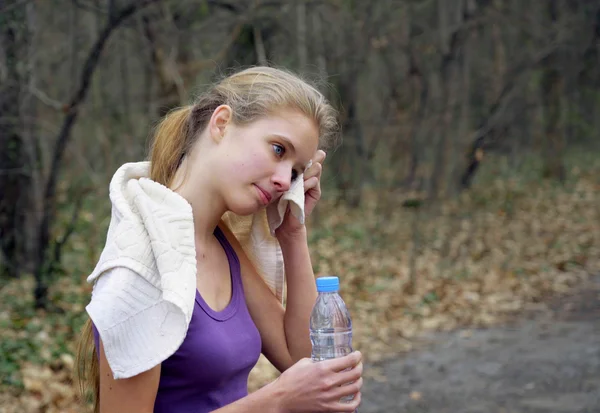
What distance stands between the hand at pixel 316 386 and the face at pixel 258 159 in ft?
1.57

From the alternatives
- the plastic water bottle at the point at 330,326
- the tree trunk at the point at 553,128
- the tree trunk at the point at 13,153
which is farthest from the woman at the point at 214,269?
the tree trunk at the point at 553,128

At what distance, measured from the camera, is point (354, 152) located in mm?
14539

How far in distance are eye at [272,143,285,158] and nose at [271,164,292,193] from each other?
0.03m

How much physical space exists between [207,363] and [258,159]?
57 centimetres

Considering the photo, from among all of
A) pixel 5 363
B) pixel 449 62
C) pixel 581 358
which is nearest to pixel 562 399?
pixel 581 358

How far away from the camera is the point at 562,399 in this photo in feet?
18.7

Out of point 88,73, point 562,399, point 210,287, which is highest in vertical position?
point 88,73

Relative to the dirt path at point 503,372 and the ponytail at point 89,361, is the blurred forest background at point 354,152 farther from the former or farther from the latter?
the ponytail at point 89,361

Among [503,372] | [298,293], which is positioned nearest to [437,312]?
[503,372]

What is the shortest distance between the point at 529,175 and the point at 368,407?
15389mm

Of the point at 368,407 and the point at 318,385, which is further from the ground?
the point at 318,385

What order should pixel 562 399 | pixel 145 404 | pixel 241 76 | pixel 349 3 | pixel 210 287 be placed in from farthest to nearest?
pixel 349 3, pixel 562 399, pixel 241 76, pixel 210 287, pixel 145 404

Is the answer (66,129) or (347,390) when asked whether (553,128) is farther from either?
(347,390)

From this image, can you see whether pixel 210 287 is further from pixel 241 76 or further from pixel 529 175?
pixel 529 175
